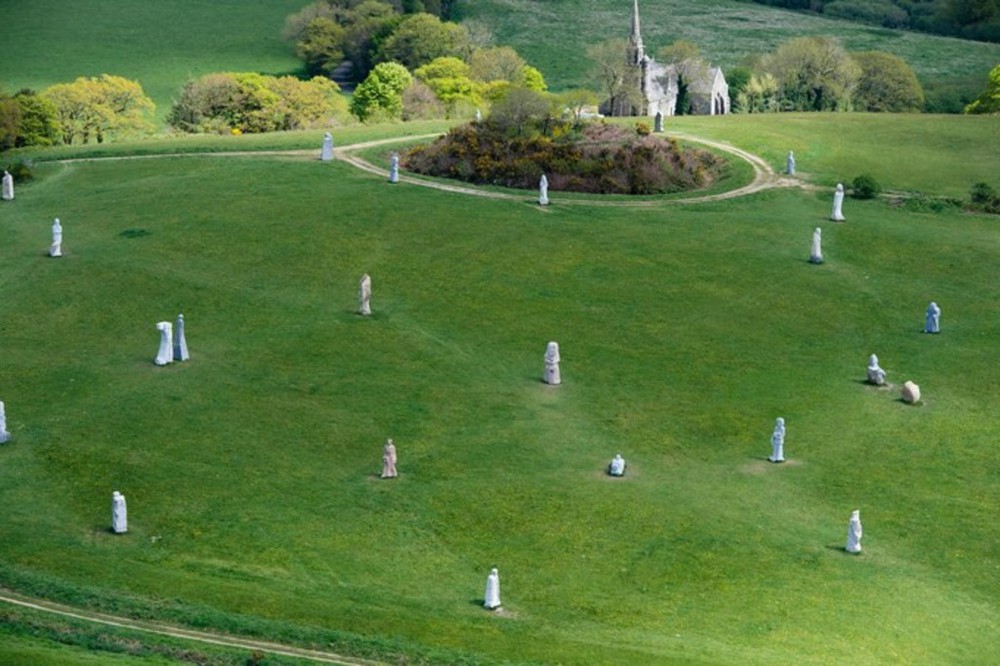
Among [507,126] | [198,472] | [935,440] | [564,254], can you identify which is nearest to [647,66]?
[507,126]

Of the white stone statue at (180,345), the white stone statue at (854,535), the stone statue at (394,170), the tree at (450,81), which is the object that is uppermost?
the stone statue at (394,170)

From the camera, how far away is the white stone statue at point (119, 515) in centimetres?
5097

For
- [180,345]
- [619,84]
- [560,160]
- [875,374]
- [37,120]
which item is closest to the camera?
[180,345]

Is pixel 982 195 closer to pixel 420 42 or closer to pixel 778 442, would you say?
pixel 778 442

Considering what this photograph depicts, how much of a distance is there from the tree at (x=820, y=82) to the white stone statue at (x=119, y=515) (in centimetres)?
9657

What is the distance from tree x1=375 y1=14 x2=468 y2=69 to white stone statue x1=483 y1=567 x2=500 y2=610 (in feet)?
385

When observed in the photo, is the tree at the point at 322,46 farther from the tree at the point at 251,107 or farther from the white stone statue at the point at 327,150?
the white stone statue at the point at 327,150

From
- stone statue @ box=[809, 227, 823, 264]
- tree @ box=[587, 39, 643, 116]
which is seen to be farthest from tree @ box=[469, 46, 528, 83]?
stone statue @ box=[809, 227, 823, 264]

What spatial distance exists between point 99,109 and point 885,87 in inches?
2433

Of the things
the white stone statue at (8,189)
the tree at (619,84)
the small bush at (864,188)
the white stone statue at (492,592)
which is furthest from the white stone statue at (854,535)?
the tree at (619,84)

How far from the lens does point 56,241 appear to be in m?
77.2

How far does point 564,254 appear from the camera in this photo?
265 feet

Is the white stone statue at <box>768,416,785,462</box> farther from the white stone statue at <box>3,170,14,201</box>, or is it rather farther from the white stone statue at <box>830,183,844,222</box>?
the white stone statue at <box>3,170,14,201</box>

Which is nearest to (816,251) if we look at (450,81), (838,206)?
(838,206)
